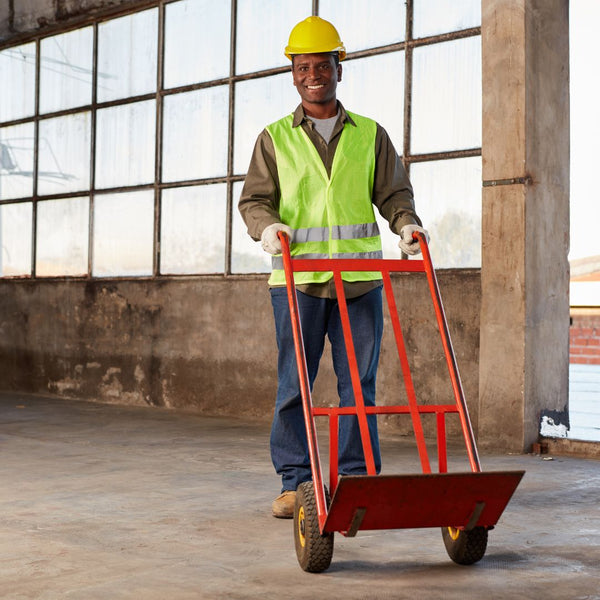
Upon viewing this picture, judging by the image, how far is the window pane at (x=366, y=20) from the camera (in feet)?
19.8

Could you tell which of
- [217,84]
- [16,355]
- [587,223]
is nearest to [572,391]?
[587,223]

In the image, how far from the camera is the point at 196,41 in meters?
7.31

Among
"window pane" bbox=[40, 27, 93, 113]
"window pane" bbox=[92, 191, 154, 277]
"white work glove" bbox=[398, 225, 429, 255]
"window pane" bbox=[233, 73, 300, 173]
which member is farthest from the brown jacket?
"window pane" bbox=[40, 27, 93, 113]

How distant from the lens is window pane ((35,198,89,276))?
811cm

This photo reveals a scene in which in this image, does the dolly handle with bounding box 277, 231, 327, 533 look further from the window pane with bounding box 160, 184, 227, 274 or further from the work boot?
the window pane with bounding box 160, 184, 227, 274

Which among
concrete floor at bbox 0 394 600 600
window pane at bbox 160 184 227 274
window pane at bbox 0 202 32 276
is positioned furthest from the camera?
window pane at bbox 0 202 32 276

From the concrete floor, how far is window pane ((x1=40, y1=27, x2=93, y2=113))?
3.99 meters

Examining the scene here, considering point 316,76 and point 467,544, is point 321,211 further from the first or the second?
point 467,544

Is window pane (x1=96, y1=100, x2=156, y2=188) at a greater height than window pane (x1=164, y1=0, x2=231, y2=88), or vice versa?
window pane (x1=164, y1=0, x2=231, y2=88)

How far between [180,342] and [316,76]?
411cm

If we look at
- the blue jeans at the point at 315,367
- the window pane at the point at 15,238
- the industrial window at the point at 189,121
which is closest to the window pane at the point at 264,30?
the industrial window at the point at 189,121

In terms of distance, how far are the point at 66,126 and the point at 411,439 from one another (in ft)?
14.4

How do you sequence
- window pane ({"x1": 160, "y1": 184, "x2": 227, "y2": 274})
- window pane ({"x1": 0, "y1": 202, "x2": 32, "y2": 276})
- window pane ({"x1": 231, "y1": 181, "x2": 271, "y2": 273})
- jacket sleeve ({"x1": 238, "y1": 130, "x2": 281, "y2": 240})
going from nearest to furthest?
jacket sleeve ({"x1": 238, "y1": 130, "x2": 281, "y2": 240})
window pane ({"x1": 231, "y1": 181, "x2": 271, "y2": 273})
window pane ({"x1": 160, "y1": 184, "x2": 227, "y2": 274})
window pane ({"x1": 0, "y1": 202, "x2": 32, "y2": 276})

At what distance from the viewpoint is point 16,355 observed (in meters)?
8.49
